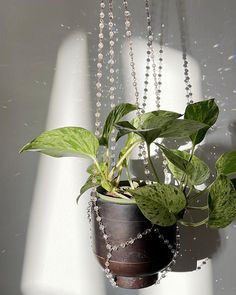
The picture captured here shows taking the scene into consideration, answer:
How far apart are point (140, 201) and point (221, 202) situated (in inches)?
6.2

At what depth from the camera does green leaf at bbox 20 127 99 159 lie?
67cm

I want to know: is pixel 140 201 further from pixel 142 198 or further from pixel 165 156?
pixel 165 156

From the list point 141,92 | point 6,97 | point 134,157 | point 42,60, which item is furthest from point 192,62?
point 6,97

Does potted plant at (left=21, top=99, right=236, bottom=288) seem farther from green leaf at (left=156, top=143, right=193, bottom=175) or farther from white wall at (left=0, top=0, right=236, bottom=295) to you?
white wall at (left=0, top=0, right=236, bottom=295)

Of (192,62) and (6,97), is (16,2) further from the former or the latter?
(192,62)

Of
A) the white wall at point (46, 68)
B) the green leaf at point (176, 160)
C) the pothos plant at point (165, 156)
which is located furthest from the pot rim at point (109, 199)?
the white wall at point (46, 68)

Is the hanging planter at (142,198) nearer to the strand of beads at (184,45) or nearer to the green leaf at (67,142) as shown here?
the green leaf at (67,142)

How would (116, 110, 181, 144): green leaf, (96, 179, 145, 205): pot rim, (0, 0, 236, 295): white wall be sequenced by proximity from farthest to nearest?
(0, 0, 236, 295): white wall < (96, 179, 145, 205): pot rim < (116, 110, 181, 144): green leaf

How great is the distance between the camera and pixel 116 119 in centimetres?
70

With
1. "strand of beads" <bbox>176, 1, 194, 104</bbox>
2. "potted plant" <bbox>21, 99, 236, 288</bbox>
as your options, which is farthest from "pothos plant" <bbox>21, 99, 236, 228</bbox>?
"strand of beads" <bbox>176, 1, 194, 104</bbox>

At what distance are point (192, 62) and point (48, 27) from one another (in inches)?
15.6

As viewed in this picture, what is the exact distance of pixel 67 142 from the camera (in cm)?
68

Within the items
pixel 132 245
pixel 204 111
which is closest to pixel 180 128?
pixel 204 111

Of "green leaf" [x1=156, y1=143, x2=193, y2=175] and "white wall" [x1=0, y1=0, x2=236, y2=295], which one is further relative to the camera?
"white wall" [x1=0, y1=0, x2=236, y2=295]
